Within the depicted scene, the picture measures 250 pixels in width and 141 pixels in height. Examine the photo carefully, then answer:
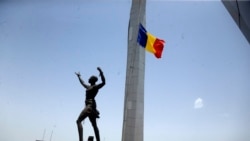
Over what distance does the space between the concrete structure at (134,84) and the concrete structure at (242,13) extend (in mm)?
9011

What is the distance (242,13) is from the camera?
386cm

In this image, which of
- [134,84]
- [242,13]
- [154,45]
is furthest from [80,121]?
[134,84]

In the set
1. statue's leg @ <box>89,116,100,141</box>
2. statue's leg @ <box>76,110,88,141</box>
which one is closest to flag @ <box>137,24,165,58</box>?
statue's leg @ <box>89,116,100,141</box>

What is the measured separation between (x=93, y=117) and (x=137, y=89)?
26.2ft

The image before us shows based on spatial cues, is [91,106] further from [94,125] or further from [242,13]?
[242,13]

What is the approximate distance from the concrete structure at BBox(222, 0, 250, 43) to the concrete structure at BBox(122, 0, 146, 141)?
355 inches

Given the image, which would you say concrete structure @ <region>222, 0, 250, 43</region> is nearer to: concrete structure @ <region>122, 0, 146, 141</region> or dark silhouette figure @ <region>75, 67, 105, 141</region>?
dark silhouette figure @ <region>75, 67, 105, 141</region>

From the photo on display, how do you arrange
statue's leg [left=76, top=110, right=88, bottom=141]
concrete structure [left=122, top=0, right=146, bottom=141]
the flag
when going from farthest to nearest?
concrete structure [left=122, top=0, right=146, bottom=141]
the flag
statue's leg [left=76, top=110, right=88, bottom=141]

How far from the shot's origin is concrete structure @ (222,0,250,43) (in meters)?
3.67

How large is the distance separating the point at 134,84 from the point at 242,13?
946 cm

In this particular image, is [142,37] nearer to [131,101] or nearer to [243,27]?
[131,101]

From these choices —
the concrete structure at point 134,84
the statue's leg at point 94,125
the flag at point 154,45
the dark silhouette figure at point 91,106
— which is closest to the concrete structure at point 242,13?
the dark silhouette figure at point 91,106

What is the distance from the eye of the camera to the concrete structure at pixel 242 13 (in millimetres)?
3671

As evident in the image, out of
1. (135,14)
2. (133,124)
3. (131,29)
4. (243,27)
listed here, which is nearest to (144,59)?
(131,29)
